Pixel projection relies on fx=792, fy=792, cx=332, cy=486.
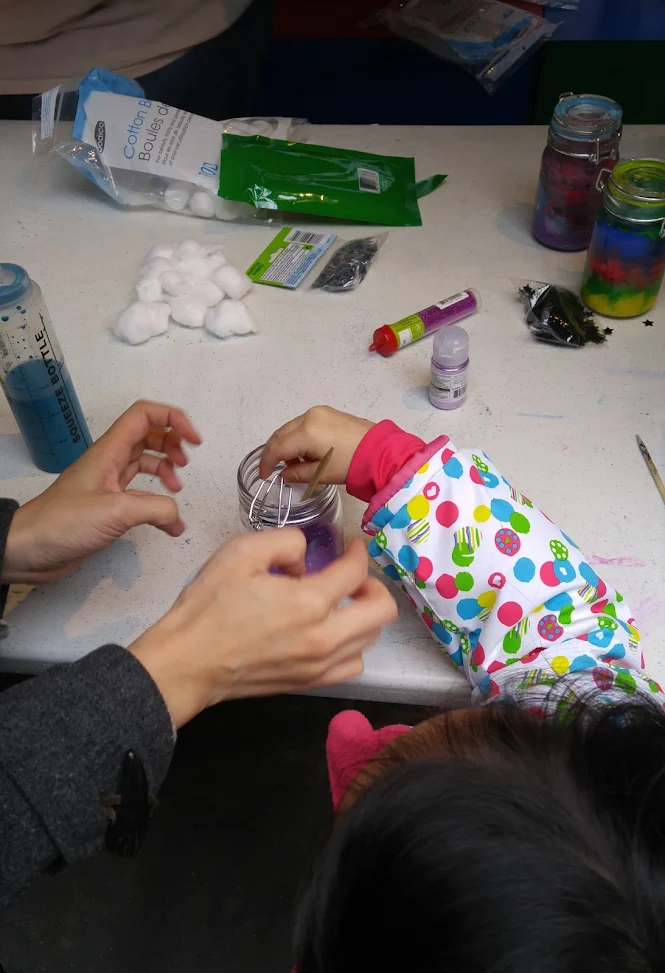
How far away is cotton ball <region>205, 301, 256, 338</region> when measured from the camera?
3.10ft

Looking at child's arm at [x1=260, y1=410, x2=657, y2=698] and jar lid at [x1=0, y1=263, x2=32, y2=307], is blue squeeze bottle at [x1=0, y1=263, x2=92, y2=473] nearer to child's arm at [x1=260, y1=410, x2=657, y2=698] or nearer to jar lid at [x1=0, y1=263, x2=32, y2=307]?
jar lid at [x1=0, y1=263, x2=32, y2=307]

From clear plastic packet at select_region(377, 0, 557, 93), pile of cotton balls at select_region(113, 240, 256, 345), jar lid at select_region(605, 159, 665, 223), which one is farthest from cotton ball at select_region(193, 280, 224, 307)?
clear plastic packet at select_region(377, 0, 557, 93)

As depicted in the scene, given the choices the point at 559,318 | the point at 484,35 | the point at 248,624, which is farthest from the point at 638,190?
the point at 484,35

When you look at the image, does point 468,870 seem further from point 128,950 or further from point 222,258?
point 128,950

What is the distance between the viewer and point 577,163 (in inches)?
37.3

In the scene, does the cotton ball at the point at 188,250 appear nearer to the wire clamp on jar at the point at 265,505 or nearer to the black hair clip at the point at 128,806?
the wire clamp on jar at the point at 265,505

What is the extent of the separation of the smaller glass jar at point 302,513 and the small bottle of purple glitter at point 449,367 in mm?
198

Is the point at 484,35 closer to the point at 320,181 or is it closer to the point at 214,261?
the point at 320,181

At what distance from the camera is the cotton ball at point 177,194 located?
111 cm

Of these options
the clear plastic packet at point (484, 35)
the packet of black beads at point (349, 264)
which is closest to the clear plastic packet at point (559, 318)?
the packet of black beads at point (349, 264)

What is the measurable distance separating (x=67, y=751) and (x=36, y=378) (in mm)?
365

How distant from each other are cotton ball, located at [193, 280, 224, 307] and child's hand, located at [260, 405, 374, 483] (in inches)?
12.4

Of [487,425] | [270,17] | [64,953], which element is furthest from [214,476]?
[270,17]

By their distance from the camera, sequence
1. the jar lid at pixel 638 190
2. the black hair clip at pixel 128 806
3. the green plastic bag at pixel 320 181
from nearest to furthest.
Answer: the black hair clip at pixel 128 806 < the jar lid at pixel 638 190 < the green plastic bag at pixel 320 181
